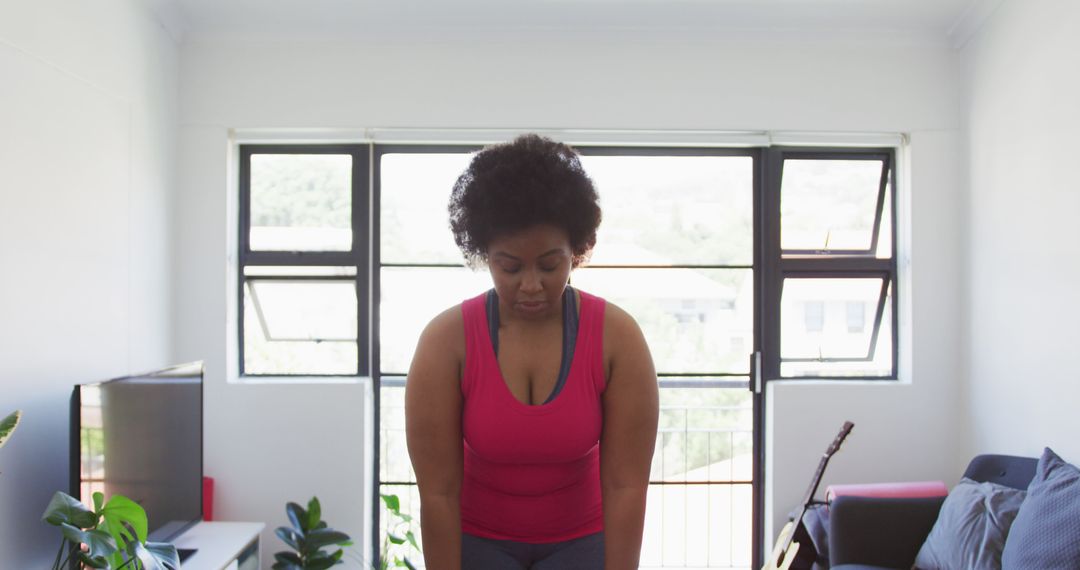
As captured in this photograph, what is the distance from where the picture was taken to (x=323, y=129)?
344 cm

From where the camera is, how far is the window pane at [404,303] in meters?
3.58

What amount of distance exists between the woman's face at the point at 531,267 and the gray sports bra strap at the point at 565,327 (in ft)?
0.12

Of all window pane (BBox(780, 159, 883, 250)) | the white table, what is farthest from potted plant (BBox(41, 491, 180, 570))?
window pane (BBox(780, 159, 883, 250))

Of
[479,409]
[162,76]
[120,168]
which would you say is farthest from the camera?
[162,76]

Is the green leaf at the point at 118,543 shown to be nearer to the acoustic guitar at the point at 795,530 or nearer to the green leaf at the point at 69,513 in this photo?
the green leaf at the point at 69,513

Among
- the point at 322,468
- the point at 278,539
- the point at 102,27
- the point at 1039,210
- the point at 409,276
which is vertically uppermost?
the point at 102,27

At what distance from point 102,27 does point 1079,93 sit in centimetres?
335

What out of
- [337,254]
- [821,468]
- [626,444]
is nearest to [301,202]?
[337,254]

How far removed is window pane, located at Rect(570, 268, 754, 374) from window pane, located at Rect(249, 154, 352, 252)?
1.09m

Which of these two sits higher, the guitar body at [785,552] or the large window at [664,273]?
the large window at [664,273]

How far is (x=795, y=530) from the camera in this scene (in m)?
3.08

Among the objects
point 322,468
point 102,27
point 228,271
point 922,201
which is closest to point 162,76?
point 102,27

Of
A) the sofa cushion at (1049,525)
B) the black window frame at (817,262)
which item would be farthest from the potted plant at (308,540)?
the sofa cushion at (1049,525)

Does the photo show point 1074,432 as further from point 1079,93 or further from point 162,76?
point 162,76
